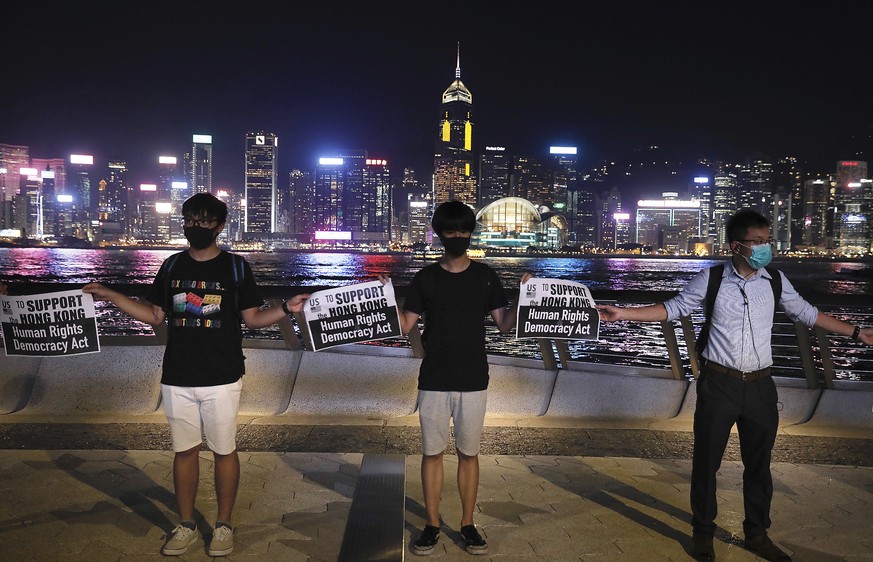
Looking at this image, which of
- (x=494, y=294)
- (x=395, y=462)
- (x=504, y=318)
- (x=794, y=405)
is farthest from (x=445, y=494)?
(x=794, y=405)

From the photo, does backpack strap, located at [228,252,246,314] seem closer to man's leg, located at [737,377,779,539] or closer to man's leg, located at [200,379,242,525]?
man's leg, located at [200,379,242,525]

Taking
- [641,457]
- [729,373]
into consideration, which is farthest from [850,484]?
[729,373]

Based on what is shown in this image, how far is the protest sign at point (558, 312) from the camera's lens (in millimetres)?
6324

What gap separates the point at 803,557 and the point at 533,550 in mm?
1714

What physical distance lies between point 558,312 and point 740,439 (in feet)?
7.06

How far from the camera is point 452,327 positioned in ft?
15.0

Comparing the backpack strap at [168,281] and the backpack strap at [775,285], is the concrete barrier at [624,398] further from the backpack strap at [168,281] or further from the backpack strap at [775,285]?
the backpack strap at [168,281]

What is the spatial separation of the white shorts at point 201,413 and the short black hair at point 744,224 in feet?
11.2

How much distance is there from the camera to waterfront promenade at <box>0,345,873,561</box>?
4.73m

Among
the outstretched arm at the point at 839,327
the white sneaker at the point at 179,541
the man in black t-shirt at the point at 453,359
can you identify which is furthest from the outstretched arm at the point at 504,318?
the white sneaker at the point at 179,541

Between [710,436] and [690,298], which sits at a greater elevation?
[690,298]

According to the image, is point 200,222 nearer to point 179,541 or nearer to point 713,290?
point 179,541

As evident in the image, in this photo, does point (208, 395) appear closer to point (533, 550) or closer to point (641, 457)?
point (533, 550)

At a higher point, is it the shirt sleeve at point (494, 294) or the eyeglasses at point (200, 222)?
the eyeglasses at point (200, 222)
